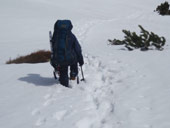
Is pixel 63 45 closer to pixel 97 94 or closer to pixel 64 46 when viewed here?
pixel 64 46

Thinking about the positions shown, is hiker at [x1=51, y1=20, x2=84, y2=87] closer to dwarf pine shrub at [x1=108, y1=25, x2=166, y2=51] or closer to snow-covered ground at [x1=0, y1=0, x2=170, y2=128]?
snow-covered ground at [x1=0, y1=0, x2=170, y2=128]

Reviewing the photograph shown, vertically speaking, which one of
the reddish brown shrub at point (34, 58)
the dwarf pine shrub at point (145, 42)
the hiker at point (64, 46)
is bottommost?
the reddish brown shrub at point (34, 58)

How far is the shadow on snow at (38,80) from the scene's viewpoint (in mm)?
5483

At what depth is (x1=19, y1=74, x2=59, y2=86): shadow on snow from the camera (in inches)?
216

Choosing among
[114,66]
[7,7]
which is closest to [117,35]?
[114,66]

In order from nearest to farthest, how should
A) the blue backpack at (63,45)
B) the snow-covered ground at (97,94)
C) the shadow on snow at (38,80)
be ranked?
1. the snow-covered ground at (97,94)
2. the blue backpack at (63,45)
3. the shadow on snow at (38,80)

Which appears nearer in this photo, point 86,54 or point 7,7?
point 86,54

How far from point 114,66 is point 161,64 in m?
1.08

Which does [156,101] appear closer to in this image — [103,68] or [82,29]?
[103,68]

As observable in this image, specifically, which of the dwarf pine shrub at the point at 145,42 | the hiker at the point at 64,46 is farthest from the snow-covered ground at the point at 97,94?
the hiker at the point at 64,46

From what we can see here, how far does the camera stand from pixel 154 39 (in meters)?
8.05

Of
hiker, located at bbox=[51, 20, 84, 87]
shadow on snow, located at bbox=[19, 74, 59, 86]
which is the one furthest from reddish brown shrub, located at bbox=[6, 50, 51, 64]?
hiker, located at bbox=[51, 20, 84, 87]

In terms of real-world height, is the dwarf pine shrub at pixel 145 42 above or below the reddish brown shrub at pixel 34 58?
above

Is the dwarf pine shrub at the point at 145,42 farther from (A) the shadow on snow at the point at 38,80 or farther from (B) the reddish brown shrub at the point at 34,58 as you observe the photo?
(A) the shadow on snow at the point at 38,80
